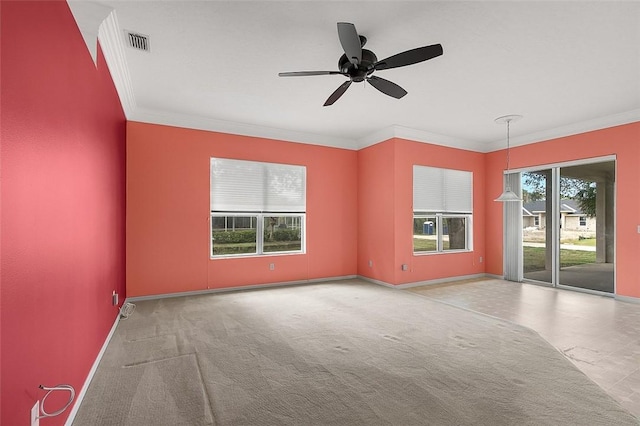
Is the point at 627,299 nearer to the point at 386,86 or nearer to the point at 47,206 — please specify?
the point at 386,86

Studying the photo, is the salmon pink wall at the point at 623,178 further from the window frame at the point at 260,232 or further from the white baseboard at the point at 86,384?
the white baseboard at the point at 86,384

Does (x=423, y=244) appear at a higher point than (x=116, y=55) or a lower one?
lower

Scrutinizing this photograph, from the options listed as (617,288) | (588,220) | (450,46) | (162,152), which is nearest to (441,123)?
(450,46)

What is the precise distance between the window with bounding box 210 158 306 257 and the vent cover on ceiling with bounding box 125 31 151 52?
2.32m

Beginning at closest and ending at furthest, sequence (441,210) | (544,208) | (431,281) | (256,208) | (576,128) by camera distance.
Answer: (576,128)
(256,208)
(544,208)
(431,281)
(441,210)

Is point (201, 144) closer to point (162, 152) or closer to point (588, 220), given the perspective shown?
point (162, 152)

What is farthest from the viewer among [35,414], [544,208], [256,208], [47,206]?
[544,208]

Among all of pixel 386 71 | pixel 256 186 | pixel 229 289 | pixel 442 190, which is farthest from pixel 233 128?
pixel 442 190

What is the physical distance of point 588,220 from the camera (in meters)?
5.29

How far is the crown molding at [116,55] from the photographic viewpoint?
2592 millimetres

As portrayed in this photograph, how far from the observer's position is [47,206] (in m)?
1.63

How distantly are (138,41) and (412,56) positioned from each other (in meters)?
2.45

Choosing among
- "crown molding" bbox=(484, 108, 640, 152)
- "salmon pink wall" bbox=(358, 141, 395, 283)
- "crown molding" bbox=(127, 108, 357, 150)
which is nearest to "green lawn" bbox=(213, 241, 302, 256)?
"salmon pink wall" bbox=(358, 141, 395, 283)

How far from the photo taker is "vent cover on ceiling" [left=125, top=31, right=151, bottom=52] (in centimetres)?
276
